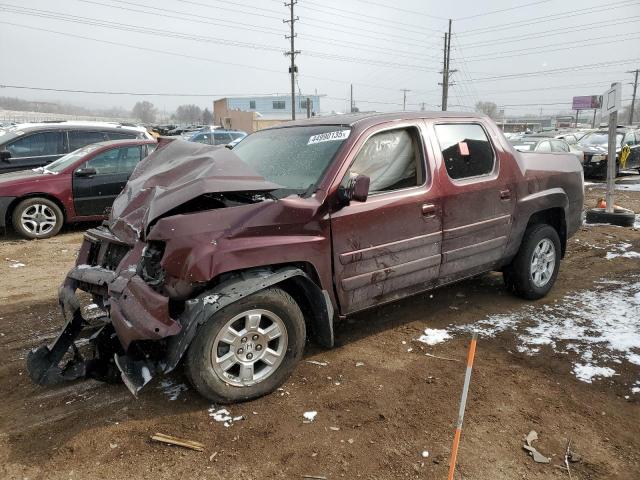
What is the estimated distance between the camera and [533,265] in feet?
16.4

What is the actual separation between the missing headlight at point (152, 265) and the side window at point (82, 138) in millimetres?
7545

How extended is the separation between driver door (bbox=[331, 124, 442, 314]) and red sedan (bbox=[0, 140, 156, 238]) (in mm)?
5931

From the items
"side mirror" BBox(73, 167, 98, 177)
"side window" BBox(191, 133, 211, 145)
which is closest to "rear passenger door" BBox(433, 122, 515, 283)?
"side mirror" BBox(73, 167, 98, 177)

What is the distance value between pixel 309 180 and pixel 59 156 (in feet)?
25.6

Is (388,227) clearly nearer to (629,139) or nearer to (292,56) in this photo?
(629,139)

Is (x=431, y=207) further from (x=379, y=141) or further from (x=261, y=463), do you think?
(x=261, y=463)

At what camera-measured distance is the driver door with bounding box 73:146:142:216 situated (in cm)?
825

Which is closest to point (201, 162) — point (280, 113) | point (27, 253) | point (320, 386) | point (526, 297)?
point (320, 386)

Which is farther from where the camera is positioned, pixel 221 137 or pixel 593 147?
pixel 221 137

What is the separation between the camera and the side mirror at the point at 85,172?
26.8 ft

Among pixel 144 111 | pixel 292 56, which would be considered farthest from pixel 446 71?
pixel 144 111

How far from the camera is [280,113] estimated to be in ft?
270

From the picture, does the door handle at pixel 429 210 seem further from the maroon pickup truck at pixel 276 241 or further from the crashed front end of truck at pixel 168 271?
the crashed front end of truck at pixel 168 271

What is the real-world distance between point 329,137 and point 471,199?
1380mm
